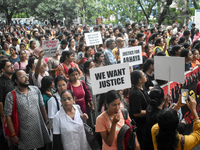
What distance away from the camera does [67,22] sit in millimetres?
30484

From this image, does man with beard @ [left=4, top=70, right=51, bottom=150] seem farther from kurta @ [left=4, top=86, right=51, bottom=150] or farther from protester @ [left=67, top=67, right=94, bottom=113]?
protester @ [left=67, top=67, right=94, bottom=113]

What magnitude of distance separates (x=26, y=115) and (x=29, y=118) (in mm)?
71

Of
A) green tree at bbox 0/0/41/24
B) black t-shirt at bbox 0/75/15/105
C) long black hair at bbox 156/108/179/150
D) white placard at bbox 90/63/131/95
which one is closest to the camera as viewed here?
long black hair at bbox 156/108/179/150

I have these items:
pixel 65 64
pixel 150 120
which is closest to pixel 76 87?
pixel 65 64

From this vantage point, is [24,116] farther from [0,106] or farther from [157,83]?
[157,83]

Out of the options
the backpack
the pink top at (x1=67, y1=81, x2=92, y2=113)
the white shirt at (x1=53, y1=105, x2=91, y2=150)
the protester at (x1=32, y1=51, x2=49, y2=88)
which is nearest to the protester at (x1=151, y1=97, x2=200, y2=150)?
the backpack

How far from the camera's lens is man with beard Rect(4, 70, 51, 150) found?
3.68 metres

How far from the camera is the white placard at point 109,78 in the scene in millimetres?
3834

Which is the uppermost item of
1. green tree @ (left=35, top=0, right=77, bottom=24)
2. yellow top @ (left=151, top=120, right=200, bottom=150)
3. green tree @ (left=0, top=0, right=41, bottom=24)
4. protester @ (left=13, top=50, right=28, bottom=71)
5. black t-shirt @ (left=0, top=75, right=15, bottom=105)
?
green tree @ (left=0, top=0, right=41, bottom=24)

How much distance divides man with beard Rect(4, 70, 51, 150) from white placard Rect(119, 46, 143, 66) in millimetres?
2489

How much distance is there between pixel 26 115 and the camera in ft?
12.3

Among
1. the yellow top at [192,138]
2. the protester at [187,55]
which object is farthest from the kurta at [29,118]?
the protester at [187,55]

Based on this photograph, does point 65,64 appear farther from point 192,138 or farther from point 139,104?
point 192,138

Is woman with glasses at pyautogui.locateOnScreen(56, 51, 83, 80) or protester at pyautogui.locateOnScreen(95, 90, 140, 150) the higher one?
woman with glasses at pyautogui.locateOnScreen(56, 51, 83, 80)
